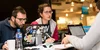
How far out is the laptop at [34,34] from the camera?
2088 millimetres

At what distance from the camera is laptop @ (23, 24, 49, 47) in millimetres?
2088

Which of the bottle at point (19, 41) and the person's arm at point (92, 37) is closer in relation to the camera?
the person's arm at point (92, 37)

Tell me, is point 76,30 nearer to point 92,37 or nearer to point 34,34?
point 34,34

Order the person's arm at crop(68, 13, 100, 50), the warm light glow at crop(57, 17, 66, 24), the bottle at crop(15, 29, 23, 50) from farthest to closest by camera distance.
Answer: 1. the warm light glow at crop(57, 17, 66, 24)
2. the bottle at crop(15, 29, 23, 50)
3. the person's arm at crop(68, 13, 100, 50)

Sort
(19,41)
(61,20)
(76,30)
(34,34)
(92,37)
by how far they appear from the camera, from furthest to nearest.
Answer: (61,20), (76,30), (34,34), (19,41), (92,37)

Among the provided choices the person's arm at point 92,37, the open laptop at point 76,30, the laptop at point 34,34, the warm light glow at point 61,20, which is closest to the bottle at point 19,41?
the laptop at point 34,34

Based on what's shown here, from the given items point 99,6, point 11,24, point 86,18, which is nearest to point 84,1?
point 86,18

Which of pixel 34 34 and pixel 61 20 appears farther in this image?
pixel 61 20

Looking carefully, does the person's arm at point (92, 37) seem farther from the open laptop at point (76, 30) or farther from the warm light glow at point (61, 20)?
the warm light glow at point (61, 20)

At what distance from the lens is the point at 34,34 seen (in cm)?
212

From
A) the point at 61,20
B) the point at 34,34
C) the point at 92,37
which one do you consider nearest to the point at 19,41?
the point at 34,34

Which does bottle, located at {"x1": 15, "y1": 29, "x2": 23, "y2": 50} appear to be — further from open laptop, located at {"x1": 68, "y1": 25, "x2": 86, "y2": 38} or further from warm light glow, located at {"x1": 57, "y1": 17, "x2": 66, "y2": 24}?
warm light glow, located at {"x1": 57, "y1": 17, "x2": 66, "y2": 24}

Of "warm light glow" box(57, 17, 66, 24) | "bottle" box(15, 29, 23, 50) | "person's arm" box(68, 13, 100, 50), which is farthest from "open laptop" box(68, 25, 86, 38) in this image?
"warm light glow" box(57, 17, 66, 24)

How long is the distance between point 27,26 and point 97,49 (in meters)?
0.82
